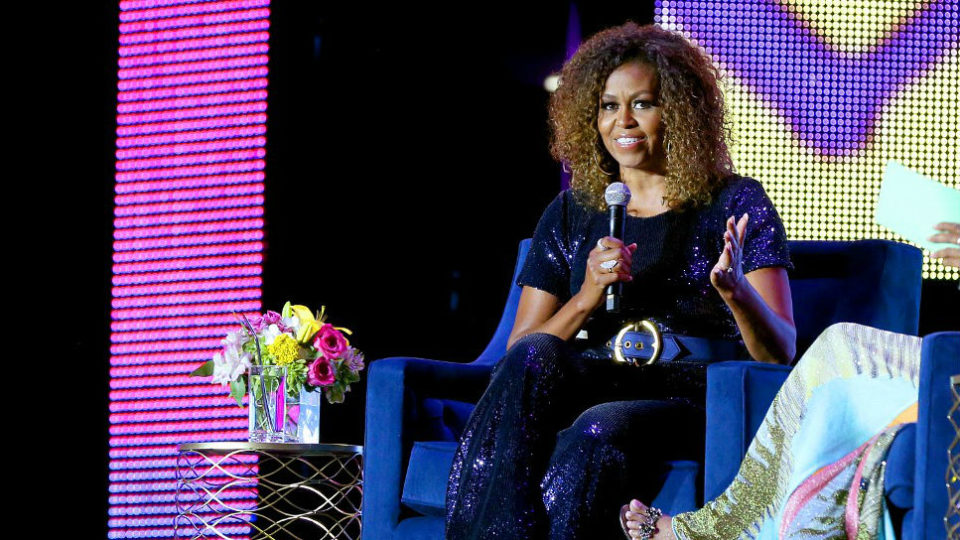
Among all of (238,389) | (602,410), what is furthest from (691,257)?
(238,389)

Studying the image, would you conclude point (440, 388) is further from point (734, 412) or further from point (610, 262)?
point (734, 412)

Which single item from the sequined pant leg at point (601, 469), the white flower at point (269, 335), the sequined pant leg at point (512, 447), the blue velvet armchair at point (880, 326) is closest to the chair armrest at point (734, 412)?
the blue velvet armchair at point (880, 326)

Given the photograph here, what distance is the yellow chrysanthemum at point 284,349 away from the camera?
113 inches

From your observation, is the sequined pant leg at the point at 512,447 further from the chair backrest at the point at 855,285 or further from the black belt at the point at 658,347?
the chair backrest at the point at 855,285

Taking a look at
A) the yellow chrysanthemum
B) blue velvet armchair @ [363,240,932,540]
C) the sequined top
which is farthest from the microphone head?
the yellow chrysanthemum

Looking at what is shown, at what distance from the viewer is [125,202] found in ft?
13.4

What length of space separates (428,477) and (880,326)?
108cm

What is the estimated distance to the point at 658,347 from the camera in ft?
7.82

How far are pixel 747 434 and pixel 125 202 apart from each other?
8.66 feet

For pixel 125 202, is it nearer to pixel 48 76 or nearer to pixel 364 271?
pixel 48 76

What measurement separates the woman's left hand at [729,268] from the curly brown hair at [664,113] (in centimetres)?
34

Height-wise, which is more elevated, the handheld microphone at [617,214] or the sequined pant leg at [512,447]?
the handheld microphone at [617,214]

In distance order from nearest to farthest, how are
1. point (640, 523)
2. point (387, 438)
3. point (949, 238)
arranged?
point (949, 238)
point (640, 523)
point (387, 438)

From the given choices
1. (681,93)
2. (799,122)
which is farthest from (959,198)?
(799,122)
